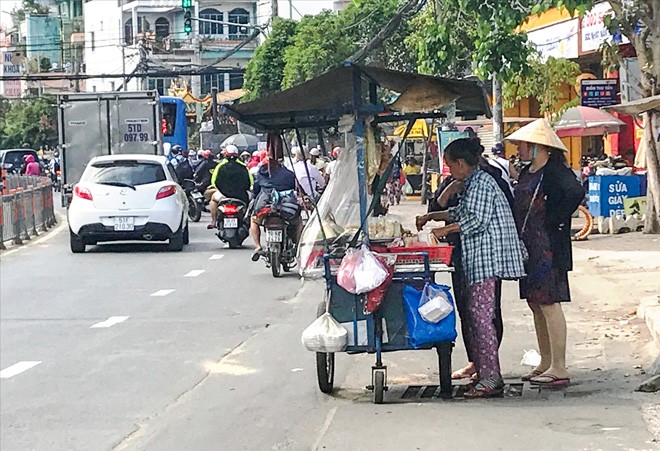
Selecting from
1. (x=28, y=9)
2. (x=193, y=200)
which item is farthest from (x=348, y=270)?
(x=28, y=9)

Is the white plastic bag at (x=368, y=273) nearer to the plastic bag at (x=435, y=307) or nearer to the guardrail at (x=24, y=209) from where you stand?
the plastic bag at (x=435, y=307)

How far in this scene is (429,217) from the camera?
852 cm

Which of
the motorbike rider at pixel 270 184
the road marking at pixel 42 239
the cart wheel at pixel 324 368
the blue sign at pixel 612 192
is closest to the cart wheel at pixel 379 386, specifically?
the cart wheel at pixel 324 368

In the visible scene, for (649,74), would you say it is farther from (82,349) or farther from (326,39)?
(326,39)

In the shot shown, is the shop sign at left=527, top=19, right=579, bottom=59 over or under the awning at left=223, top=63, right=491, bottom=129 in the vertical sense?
over

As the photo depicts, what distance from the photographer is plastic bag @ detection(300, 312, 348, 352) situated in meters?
8.06

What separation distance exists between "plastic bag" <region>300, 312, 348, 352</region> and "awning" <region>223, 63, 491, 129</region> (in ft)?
5.03

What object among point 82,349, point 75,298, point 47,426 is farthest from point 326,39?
point 47,426

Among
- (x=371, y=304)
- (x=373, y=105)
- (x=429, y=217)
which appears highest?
(x=373, y=105)

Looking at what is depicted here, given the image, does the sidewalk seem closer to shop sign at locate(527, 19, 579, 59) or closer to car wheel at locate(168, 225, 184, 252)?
car wheel at locate(168, 225, 184, 252)

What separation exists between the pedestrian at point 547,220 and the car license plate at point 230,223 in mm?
12228

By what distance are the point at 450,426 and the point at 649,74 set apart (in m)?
7.02

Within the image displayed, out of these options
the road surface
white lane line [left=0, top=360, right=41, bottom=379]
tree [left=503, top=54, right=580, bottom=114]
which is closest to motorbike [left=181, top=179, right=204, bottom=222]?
tree [left=503, top=54, right=580, bottom=114]

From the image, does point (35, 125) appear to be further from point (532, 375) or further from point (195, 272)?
point (532, 375)
